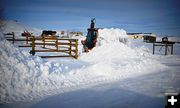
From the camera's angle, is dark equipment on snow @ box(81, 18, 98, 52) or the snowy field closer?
the snowy field

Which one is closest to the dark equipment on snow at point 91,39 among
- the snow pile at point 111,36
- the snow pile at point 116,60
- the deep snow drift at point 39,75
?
the snow pile at point 116,60

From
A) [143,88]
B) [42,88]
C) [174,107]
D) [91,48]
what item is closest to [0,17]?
[91,48]

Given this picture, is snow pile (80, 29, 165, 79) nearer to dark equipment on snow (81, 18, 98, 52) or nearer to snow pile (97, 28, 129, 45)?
snow pile (97, 28, 129, 45)

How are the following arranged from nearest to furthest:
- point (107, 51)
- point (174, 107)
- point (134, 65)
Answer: point (174, 107), point (134, 65), point (107, 51)

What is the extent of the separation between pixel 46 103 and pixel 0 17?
2737 centimetres

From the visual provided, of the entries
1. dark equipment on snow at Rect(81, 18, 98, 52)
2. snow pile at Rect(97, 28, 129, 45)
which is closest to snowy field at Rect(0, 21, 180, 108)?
dark equipment on snow at Rect(81, 18, 98, 52)

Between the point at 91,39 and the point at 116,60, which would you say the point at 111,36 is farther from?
the point at 116,60

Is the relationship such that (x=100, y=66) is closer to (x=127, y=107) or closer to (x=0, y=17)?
(x=127, y=107)

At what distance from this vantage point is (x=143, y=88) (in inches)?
313

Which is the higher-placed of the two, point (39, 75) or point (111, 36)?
point (111, 36)

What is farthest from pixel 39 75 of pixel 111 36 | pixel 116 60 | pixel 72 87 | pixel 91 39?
pixel 111 36

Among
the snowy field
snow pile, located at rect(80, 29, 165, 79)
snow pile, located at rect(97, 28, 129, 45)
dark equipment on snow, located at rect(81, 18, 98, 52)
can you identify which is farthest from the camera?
snow pile, located at rect(97, 28, 129, 45)

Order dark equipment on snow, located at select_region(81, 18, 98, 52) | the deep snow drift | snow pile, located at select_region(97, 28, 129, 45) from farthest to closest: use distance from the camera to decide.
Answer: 1. snow pile, located at select_region(97, 28, 129, 45)
2. dark equipment on snow, located at select_region(81, 18, 98, 52)
3. the deep snow drift

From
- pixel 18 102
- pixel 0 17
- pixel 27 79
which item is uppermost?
pixel 0 17
